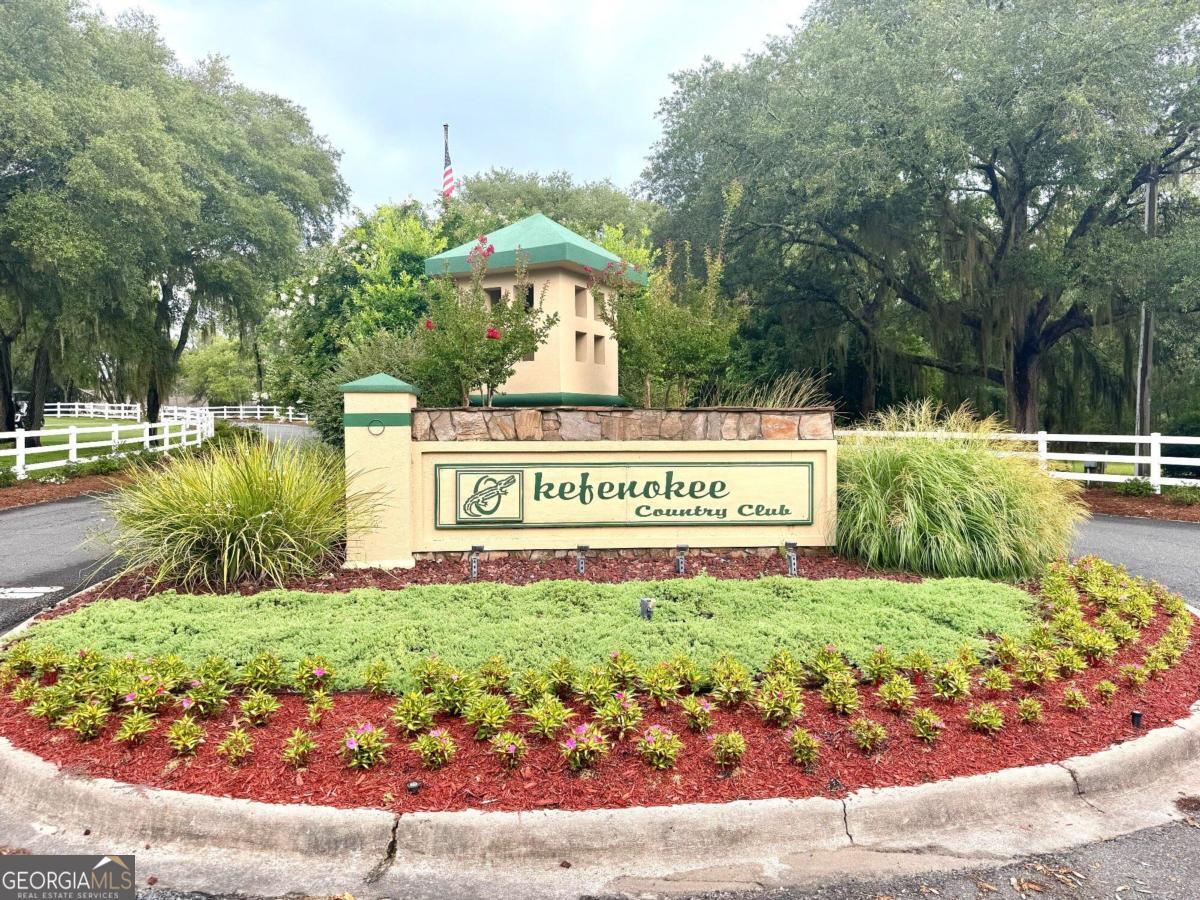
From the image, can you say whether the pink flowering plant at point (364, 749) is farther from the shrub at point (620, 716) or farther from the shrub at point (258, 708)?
the shrub at point (620, 716)

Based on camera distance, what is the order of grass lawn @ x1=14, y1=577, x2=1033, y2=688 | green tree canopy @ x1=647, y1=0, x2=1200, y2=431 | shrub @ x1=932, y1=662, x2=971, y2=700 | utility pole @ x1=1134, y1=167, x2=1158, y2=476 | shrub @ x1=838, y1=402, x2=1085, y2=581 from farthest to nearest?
utility pole @ x1=1134, y1=167, x2=1158, y2=476 → green tree canopy @ x1=647, y1=0, x2=1200, y2=431 → shrub @ x1=838, y1=402, x2=1085, y2=581 → grass lawn @ x1=14, y1=577, x2=1033, y2=688 → shrub @ x1=932, y1=662, x2=971, y2=700

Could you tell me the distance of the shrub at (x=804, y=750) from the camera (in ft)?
9.29

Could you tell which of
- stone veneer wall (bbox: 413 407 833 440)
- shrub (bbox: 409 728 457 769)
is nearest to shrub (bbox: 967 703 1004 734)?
shrub (bbox: 409 728 457 769)

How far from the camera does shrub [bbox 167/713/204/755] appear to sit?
2.87 metres

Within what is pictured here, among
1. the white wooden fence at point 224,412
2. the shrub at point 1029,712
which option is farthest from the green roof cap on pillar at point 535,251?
the white wooden fence at point 224,412

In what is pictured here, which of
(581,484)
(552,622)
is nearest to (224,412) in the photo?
(581,484)

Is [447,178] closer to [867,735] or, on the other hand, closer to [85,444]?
[85,444]

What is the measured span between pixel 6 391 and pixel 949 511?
80.4 ft

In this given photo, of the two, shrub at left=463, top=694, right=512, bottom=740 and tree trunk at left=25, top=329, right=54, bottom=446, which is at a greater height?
tree trunk at left=25, top=329, right=54, bottom=446

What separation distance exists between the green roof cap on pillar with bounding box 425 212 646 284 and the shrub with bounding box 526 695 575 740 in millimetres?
5442

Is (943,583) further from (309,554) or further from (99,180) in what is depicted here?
(99,180)

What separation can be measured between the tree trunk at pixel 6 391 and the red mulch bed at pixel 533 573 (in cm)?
1974

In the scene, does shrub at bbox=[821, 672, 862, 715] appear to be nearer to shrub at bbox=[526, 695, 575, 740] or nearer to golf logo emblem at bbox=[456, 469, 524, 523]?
shrub at bbox=[526, 695, 575, 740]

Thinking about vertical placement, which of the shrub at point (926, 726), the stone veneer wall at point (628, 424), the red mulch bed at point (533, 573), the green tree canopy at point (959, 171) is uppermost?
the green tree canopy at point (959, 171)
